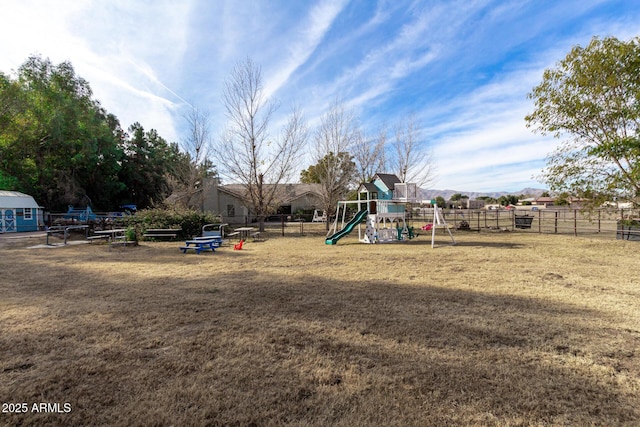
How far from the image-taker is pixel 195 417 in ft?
7.82

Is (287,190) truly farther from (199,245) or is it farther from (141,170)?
(141,170)

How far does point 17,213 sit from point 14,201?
113cm

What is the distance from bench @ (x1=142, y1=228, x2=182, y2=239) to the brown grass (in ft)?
27.2

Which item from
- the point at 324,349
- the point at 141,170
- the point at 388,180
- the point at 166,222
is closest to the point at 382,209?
the point at 388,180

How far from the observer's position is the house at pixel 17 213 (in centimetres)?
2238

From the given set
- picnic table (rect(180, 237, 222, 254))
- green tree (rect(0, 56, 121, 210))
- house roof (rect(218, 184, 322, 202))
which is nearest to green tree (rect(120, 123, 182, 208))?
green tree (rect(0, 56, 121, 210))

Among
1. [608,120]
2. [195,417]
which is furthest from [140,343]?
[608,120]

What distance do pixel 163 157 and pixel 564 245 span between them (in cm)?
4677

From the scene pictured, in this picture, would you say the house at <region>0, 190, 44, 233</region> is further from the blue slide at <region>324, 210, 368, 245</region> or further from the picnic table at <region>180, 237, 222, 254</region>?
the blue slide at <region>324, 210, 368, 245</region>

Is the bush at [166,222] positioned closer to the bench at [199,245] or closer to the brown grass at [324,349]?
the bench at [199,245]

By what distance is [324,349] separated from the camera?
11.7ft

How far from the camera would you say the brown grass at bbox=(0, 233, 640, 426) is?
8.16 ft

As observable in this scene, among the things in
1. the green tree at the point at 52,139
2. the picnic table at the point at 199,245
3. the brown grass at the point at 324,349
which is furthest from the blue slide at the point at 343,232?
the green tree at the point at 52,139

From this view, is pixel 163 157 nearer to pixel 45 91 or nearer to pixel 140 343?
pixel 45 91
